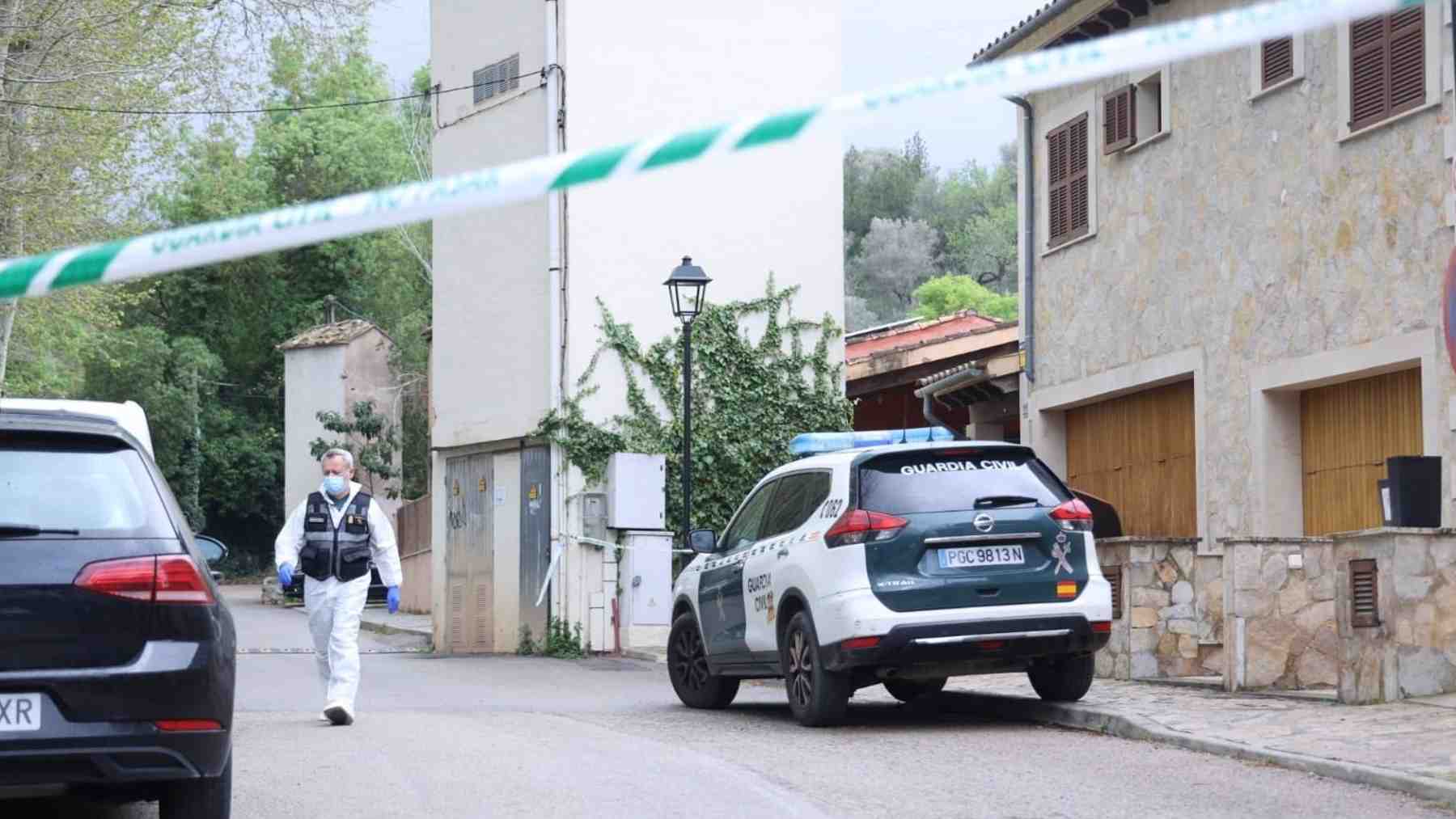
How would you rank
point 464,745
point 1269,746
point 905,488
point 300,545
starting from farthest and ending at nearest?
point 300,545 → point 905,488 → point 464,745 → point 1269,746

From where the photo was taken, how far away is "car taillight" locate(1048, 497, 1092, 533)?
465 inches

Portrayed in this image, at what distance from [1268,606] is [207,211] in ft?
179

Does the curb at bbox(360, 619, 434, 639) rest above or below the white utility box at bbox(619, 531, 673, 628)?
below

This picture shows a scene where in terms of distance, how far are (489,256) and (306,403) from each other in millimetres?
32335

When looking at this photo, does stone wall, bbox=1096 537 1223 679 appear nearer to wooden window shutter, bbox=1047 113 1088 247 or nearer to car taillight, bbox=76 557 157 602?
wooden window shutter, bbox=1047 113 1088 247

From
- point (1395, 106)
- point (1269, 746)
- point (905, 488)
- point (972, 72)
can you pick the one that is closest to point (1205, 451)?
point (1395, 106)

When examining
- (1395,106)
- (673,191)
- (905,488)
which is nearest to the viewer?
(905,488)

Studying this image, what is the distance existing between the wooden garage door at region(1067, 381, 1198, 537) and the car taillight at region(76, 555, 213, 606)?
12972 mm

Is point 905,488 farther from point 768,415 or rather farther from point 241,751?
point 768,415

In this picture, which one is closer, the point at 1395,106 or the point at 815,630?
the point at 815,630

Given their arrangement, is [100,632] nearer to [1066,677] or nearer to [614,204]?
[1066,677]

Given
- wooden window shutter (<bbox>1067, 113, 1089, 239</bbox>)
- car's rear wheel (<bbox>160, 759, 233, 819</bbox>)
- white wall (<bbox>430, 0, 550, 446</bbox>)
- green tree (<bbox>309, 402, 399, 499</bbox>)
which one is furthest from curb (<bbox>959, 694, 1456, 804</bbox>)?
green tree (<bbox>309, 402, 399, 499</bbox>)

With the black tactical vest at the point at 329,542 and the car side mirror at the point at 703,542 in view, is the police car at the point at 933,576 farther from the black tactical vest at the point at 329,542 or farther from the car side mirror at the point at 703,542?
the black tactical vest at the point at 329,542

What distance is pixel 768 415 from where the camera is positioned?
27.2m
